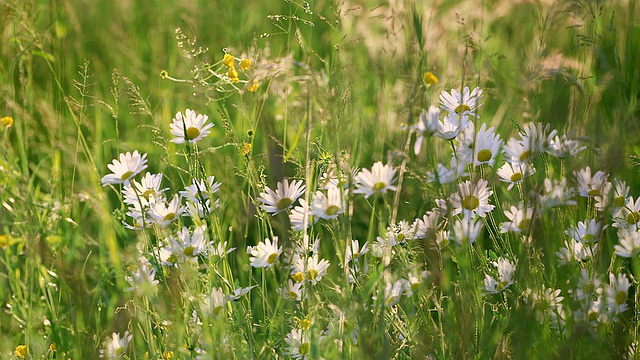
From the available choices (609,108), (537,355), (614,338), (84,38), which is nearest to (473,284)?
(537,355)

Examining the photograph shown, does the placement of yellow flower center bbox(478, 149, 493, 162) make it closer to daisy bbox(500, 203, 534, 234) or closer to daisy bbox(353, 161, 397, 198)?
daisy bbox(500, 203, 534, 234)

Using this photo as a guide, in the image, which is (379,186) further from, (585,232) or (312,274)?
(585,232)

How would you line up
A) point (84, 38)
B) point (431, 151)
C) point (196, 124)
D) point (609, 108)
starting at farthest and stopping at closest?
point (84, 38) → point (609, 108) → point (196, 124) → point (431, 151)

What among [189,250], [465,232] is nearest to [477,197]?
[465,232]

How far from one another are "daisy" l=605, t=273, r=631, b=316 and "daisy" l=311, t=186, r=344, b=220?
1.55 feet

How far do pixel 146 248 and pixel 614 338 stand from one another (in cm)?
86

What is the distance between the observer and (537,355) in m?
1.23

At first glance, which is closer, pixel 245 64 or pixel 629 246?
pixel 629 246

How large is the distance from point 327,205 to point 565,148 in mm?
416

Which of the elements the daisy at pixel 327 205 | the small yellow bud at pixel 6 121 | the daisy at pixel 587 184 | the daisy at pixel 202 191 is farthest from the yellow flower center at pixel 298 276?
the small yellow bud at pixel 6 121

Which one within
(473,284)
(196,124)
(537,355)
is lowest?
(537,355)

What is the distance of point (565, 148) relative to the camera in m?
1.17

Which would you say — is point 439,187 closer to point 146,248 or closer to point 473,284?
point 473,284

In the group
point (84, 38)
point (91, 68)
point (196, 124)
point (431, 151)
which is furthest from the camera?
point (84, 38)
